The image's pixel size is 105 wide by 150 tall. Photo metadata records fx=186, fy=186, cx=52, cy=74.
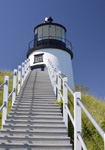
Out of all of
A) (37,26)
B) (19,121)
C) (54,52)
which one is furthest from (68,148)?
(37,26)

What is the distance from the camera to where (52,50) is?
675 inches

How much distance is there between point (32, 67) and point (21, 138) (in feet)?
47.9

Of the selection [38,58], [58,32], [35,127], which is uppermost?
[58,32]

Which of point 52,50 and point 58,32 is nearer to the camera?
point 52,50

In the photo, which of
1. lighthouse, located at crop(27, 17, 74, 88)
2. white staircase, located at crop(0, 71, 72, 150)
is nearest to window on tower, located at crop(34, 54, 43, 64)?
lighthouse, located at crop(27, 17, 74, 88)

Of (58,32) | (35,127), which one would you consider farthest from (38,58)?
(35,127)

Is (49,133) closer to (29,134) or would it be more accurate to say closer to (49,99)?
(29,134)

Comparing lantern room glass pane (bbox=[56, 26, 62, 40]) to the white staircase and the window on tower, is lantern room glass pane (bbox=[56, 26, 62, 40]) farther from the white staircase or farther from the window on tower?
the white staircase

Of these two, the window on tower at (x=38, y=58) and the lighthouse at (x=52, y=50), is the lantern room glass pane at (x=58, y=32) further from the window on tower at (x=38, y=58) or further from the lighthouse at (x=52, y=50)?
the window on tower at (x=38, y=58)

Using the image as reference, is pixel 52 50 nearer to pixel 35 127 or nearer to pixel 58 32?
pixel 58 32

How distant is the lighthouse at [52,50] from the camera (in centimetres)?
1709

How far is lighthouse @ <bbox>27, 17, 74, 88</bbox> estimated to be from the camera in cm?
1709

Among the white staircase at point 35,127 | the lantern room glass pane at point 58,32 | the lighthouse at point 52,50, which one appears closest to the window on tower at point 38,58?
the lighthouse at point 52,50

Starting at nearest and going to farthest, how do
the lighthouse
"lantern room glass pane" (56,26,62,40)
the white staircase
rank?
the white staircase, the lighthouse, "lantern room glass pane" (56,26,62,40)
